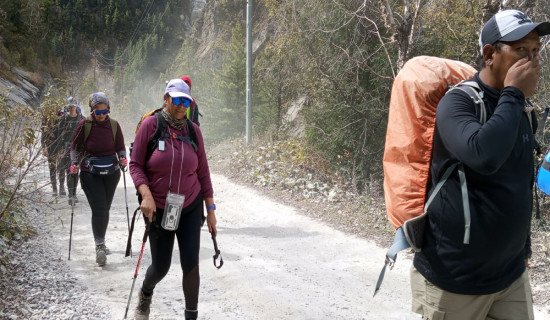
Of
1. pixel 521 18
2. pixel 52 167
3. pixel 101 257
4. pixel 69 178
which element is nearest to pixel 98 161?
pixel 101 257

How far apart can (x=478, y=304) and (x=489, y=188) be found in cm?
55

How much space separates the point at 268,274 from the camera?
17.8 ft

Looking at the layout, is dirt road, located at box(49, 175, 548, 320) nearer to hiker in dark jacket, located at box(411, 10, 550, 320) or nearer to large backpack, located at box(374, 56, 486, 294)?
hiker in dark jacket, located at box(411, 10, 550, 320)

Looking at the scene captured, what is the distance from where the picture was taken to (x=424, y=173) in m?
2.02

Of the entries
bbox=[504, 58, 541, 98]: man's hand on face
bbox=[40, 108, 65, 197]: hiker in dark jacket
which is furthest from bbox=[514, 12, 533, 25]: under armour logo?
bbox=[40, 108, 65, 197]: hiker in dark jacket

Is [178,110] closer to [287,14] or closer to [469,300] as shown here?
[469,300]

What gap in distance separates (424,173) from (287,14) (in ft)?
38.8

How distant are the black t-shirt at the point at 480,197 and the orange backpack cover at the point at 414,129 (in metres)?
0.06

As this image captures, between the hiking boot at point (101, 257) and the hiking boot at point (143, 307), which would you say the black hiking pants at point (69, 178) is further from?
the hiking boot at point (143, 307)

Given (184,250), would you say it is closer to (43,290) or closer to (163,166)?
(163,166)

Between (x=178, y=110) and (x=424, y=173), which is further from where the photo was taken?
(x=178, y=110)

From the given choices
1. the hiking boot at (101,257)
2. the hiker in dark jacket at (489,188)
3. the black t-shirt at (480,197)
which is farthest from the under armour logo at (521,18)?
the hiking boot at (101,257)

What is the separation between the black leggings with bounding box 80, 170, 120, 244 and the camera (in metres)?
5.67

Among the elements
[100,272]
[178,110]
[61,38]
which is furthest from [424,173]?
[61,38]
